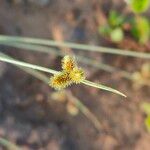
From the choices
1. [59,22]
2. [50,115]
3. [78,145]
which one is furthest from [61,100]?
[59,22]

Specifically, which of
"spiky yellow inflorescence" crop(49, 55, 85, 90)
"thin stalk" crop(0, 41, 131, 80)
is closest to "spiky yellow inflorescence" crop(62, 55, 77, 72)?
"spiky yellow inflorescence" crop(49, 55, 85, 90)

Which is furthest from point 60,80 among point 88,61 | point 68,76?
point 88,61

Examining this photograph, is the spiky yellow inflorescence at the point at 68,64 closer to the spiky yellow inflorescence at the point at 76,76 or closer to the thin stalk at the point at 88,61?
the spiky yellow inflorescence at the point at 76,76

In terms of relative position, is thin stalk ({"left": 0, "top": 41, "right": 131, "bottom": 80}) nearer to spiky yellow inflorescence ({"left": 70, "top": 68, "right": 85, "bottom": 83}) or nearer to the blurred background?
the blurred background

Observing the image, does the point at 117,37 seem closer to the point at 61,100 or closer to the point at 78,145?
the point at 61,100

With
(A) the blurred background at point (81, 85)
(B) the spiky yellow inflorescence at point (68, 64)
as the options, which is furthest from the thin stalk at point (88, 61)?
(B) the spiky yellow inflorescence at point (68, 64)

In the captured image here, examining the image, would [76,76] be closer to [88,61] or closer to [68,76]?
[68,76]
